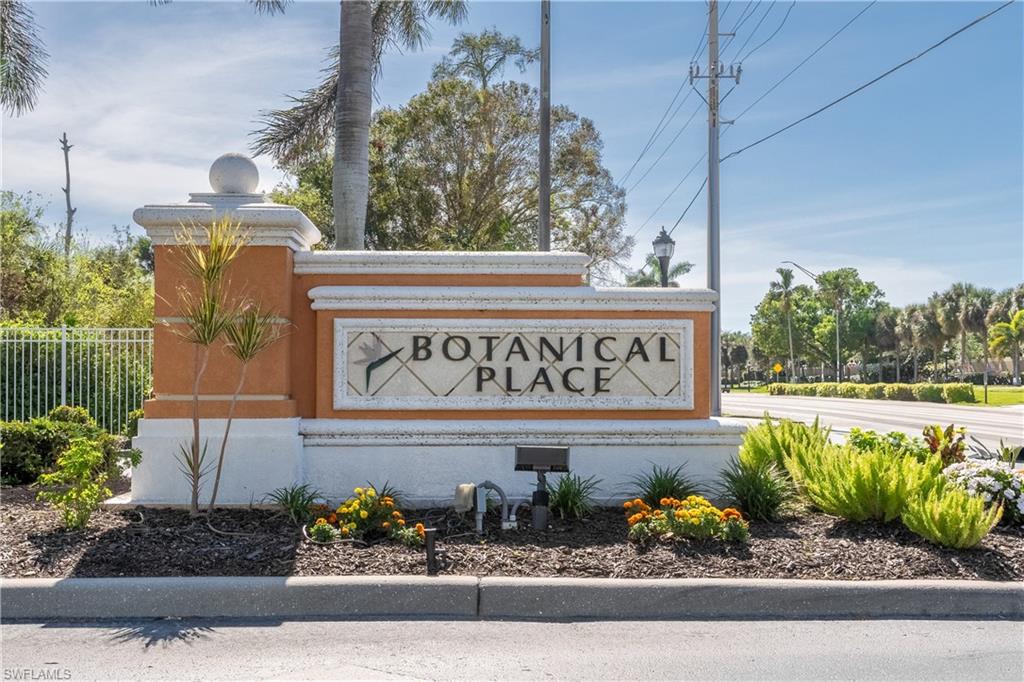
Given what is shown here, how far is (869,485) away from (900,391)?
49723mm

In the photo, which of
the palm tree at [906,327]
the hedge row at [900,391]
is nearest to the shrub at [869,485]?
the hedge row at [900,391]

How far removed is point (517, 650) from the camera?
184 inches

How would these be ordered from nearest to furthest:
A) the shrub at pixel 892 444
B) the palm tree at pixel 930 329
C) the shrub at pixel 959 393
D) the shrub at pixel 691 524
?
1. the shrub at pixel 691 524
2. the shrub at pixel 892 444
3. the shrub at pixel 959 393
4. the palm tree at pixel 930 329

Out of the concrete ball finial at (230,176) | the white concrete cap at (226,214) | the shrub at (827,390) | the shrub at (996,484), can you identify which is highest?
the concrete ball finial at (230,176)

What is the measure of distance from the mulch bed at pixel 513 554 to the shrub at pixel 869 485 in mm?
133

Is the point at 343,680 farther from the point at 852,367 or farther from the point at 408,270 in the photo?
the point at 852,367

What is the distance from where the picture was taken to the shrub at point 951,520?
5.85 metres

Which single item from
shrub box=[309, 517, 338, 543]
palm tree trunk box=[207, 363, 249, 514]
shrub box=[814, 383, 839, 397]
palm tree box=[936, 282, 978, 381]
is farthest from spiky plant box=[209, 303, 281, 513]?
palm tree box=[936, 282, 978, 381]

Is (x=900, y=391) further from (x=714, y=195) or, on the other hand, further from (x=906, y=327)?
(x=714, y=195)

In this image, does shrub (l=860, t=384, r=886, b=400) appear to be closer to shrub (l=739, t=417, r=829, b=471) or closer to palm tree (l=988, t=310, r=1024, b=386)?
palm tree (l=988, t=310, r=1024, b=386)

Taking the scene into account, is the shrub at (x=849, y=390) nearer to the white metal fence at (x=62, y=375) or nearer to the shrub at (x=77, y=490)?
the white metal fence at (x=62, y=375)

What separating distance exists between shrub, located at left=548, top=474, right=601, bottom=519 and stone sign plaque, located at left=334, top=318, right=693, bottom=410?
88 centimetres

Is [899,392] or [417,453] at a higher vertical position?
[417,453]

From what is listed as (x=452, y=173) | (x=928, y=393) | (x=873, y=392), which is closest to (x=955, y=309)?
(x=873, y=392)
